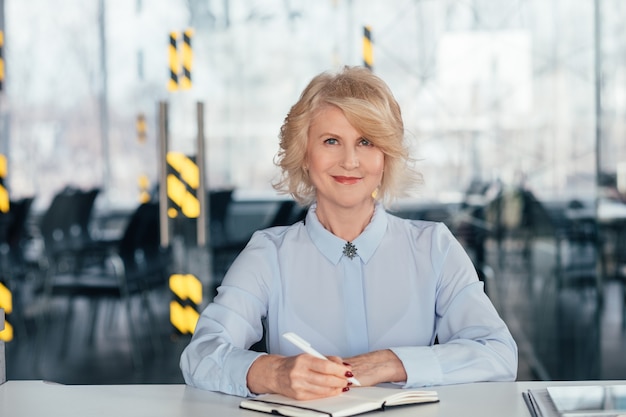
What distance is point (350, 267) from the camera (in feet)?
6.40

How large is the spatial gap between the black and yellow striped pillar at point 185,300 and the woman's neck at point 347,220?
2337 mm

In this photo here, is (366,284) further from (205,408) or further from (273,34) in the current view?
(273,34)

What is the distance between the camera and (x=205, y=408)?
5.14ft

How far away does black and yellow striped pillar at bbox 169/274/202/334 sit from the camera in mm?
4266

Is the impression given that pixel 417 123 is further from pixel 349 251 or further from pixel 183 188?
pixel 349 251

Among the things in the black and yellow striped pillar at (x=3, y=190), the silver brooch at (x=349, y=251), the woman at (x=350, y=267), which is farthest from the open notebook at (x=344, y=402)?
the black and yellow striped pillar at (x=3, y=190)

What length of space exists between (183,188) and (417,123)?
1.02 metres

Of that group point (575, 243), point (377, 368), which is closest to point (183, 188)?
point (575, 243)

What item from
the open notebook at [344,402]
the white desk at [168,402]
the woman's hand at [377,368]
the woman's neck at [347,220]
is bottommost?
the white desk at [168,402]

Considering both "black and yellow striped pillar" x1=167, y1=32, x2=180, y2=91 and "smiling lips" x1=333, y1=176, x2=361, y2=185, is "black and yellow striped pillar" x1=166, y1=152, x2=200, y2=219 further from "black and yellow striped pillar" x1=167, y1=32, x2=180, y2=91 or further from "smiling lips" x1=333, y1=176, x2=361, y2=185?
"smiling lips" x1=333, y1=176, x2=361, y2=185

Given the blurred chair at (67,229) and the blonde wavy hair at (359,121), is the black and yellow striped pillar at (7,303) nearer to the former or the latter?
the blurred chair at (67,229)

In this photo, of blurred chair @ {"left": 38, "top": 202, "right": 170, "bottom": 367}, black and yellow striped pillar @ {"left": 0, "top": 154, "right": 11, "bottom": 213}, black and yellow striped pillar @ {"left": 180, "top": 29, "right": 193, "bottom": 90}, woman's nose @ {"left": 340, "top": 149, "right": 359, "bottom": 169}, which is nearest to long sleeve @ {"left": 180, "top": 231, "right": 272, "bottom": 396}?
woman's nose @ {"left": 340, "top": 149, "right": 359, "bottom": 169}

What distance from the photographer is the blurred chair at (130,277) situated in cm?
436

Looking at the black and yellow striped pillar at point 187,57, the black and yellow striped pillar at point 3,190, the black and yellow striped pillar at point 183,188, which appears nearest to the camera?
the black and yellow striped pillar at point 183,188
